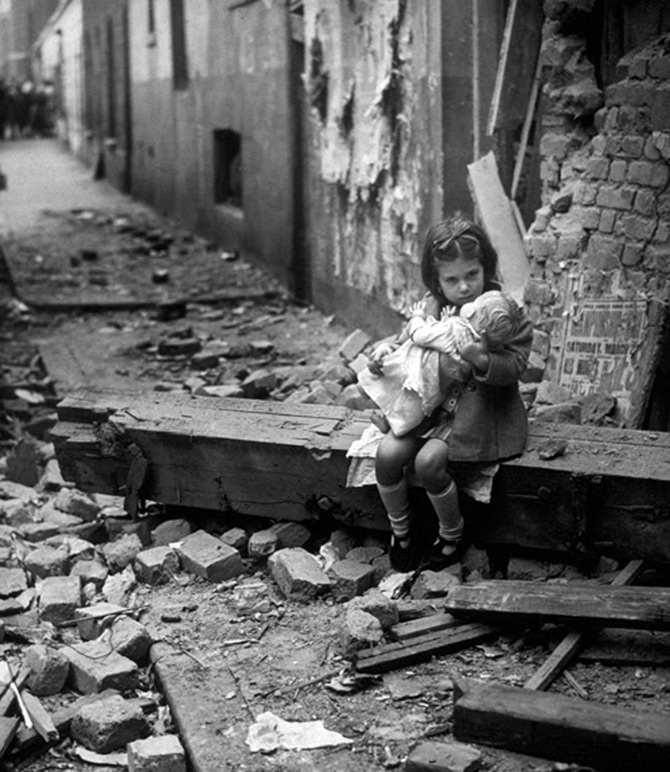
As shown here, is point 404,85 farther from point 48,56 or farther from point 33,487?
point 48,56

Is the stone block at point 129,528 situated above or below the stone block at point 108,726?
above

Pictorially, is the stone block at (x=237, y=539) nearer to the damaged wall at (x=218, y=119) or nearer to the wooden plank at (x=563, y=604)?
the wooden plank at (x=563, y=604)

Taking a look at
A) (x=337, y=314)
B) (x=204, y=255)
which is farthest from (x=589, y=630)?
(x=204, y=255)

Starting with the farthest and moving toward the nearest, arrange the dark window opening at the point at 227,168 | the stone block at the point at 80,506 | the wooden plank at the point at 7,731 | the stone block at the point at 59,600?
the dark window opening at the point at 227,168, the stone block at the point at 80,506, the stone block at the point at 59,600, the wooden plank at the point at 7,731

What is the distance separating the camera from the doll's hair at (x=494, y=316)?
4152 millimetres

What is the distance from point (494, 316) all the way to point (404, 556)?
1.01 meters

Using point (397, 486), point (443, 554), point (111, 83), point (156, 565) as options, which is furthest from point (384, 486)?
point (111, 83)

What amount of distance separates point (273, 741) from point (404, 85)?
4861 mm

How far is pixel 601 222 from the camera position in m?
5.60

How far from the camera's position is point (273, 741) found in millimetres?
3506

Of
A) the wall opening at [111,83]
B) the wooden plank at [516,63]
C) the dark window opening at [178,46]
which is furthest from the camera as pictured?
the wall opening at [111,83]

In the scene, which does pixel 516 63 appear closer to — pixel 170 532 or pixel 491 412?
pixel 491 412

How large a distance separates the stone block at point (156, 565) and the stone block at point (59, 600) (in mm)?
252

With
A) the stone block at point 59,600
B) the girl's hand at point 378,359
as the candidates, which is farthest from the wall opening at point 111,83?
the girl's hand at point 378,359
